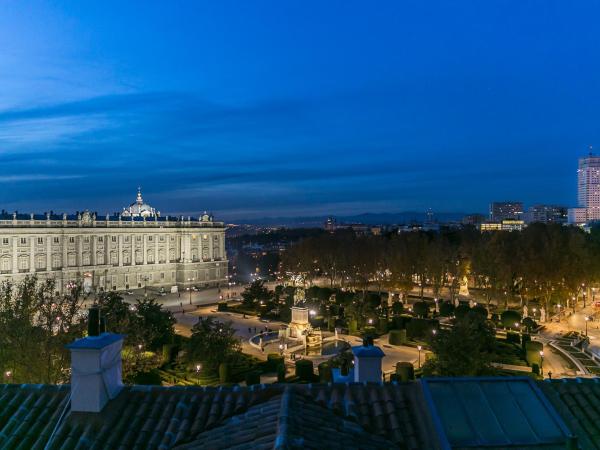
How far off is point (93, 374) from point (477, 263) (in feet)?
165

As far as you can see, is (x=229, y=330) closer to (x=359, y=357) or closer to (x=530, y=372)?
(x=530, y=372)

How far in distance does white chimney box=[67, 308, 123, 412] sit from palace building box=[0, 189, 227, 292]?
171 ft

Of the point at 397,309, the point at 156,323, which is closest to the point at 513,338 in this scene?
the point at 397,309

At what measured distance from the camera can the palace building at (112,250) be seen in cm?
6319

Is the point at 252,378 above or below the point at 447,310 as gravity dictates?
below

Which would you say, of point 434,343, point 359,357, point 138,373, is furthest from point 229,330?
point 359,357

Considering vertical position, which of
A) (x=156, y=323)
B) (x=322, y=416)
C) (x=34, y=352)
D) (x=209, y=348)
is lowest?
(x=209, y=348)

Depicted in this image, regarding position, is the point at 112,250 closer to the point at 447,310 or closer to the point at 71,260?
the point at 71,260

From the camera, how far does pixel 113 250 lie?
238 ft

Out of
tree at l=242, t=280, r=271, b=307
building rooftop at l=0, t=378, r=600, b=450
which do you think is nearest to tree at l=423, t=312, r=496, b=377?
building rooftop at l=0, t=378, r=600, b=450

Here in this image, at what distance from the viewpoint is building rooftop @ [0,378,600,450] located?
6.40 meters

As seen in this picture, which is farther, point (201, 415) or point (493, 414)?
point (493, 414)

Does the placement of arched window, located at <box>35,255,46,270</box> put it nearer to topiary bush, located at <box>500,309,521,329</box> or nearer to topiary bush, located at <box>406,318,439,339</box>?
topiary bush, located at <box>406,318,439,339</box>

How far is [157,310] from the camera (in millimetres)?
35969
